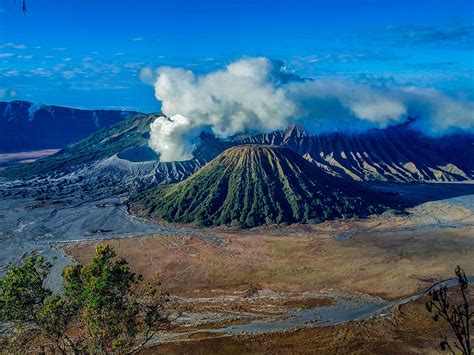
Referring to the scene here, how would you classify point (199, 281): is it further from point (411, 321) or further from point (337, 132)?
point (337, 132)

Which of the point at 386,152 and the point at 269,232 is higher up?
the point at 386,152

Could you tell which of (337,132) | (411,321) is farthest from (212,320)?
(337,132)

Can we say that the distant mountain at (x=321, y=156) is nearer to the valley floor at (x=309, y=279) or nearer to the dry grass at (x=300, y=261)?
A: the valley floor at (x=309, y=279)

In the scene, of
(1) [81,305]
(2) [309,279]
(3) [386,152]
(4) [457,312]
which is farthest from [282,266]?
(3) [386,152]

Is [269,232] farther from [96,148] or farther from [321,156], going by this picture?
[96,148]

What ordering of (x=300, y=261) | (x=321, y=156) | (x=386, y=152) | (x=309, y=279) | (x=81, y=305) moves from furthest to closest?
(x=386, y=152) → (x=321, y=156) → (x=300, y=261) → (x=309, y=279) → (x=81, y=305)

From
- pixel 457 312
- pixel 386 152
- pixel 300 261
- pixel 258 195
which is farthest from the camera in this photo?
pixel 386 152

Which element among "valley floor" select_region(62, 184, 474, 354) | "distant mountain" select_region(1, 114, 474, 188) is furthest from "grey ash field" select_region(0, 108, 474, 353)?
"distant mountain" select_region(1, 114, 474, 188)
